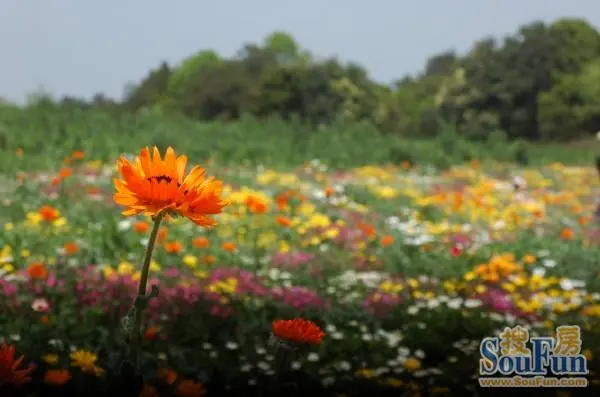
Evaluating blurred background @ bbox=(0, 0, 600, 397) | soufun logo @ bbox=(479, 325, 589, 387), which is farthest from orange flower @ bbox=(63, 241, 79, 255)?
soufun logo @ bbox=(479, 325, 589, 387)

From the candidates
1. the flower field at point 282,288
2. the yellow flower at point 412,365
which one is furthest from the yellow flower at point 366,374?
the yellow flower at point 412,365

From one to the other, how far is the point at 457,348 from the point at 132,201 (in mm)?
1795

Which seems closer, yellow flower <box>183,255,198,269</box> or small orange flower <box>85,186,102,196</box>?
yellow flower <box>183,255,198,269</box>

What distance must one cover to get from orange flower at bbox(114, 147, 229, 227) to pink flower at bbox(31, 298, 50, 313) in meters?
1.57

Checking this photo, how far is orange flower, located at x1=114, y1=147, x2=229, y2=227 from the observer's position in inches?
34.1

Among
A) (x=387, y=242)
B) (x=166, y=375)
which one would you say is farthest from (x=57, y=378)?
(x=387, y=242)

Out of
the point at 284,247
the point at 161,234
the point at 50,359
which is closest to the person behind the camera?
the point at 50,359

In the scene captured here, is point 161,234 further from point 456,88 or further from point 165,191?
point 456,88

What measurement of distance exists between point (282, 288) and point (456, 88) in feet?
64.3

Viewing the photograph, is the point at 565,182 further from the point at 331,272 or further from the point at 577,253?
the point at 331,272

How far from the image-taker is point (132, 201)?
871 mm

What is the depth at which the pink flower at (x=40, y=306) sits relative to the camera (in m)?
2.34

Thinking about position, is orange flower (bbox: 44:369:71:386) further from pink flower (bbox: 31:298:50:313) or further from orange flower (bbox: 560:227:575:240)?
orange flower (bbox: 560:227:575:240)

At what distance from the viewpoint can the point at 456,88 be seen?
2192cm
